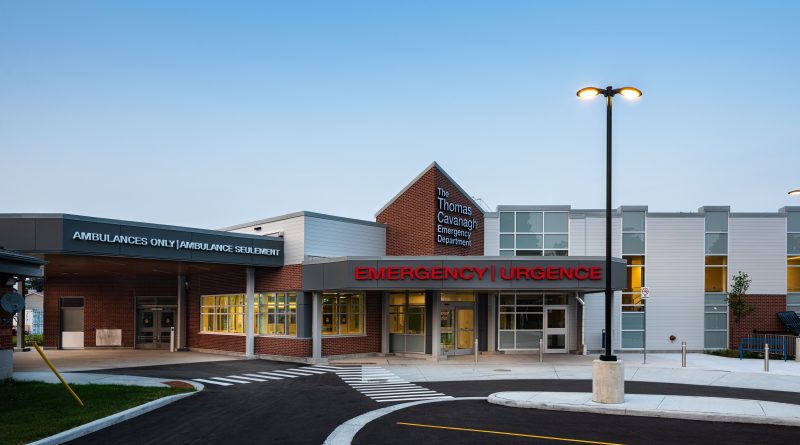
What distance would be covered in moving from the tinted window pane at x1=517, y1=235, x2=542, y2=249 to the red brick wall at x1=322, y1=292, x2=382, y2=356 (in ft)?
27.6

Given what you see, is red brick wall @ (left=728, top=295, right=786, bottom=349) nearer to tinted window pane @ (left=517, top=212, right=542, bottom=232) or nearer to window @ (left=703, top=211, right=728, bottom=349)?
window @ (left=703, top=211, right=728, bottom=349)

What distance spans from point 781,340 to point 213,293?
28.2 metres

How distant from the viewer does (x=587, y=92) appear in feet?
52.3

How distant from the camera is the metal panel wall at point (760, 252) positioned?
111ft

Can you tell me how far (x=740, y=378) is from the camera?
890 inches

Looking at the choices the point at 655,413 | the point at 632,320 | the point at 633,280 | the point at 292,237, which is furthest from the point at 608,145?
the point at 632,320

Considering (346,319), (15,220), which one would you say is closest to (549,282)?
(346,319)

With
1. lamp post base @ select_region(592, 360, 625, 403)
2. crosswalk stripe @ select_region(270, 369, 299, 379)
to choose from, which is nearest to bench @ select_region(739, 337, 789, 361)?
lamp post base @ select_region(592, 360, 625, 403)

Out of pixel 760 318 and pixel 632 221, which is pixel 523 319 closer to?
pixel 632 221

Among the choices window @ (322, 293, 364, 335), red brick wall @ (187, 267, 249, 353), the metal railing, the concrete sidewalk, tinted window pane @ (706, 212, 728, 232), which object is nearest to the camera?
the concrete sidewalk

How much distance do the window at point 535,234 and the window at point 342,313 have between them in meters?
8.67

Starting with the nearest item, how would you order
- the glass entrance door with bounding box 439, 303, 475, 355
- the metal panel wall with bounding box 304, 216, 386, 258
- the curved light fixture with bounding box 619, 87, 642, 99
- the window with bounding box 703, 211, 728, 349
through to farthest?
1. the curved light fixture with bounding box 619, 87, 642, 99
2. the metal panel wall with bounding box 304, 216, 386, 258
3. the glass entrance door with bounding box 439, 303, 475, 355
4. the window with bounding box 703, 211, 728, 349

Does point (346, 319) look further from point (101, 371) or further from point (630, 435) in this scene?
point (630, 435)

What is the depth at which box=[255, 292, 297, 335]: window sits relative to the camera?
96.4 feet
